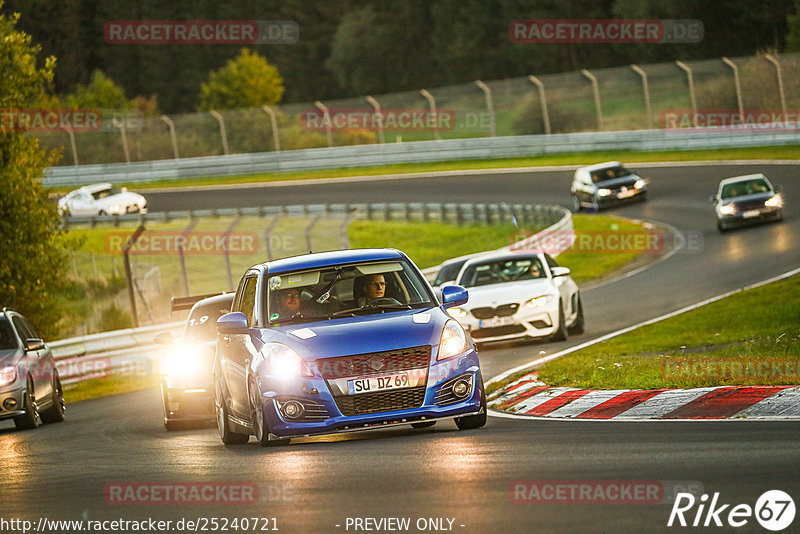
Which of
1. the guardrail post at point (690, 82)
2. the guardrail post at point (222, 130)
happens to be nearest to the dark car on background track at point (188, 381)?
the guardrail post at point (690, 82)

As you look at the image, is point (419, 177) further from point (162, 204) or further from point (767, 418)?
point (767, 418)

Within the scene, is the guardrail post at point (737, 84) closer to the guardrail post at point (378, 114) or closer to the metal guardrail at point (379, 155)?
the metal guardrail at point (379, 155)

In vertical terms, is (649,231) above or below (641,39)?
below

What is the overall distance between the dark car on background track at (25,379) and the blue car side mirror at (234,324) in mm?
6417

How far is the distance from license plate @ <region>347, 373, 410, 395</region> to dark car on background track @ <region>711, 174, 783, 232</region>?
2535cm

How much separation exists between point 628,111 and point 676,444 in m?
53.3

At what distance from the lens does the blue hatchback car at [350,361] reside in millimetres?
10078

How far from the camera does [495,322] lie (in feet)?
65.5

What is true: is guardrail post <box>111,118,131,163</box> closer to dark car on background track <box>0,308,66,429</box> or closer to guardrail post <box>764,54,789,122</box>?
guardrail post <box>764,54,789,122</box>

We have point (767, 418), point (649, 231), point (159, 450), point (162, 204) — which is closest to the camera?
point (767, 418)

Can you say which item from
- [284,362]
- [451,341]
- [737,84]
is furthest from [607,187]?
[284,362]

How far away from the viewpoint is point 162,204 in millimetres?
56188

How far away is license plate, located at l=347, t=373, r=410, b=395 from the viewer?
33.0 feet

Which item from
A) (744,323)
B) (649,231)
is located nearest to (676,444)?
(744,323)
